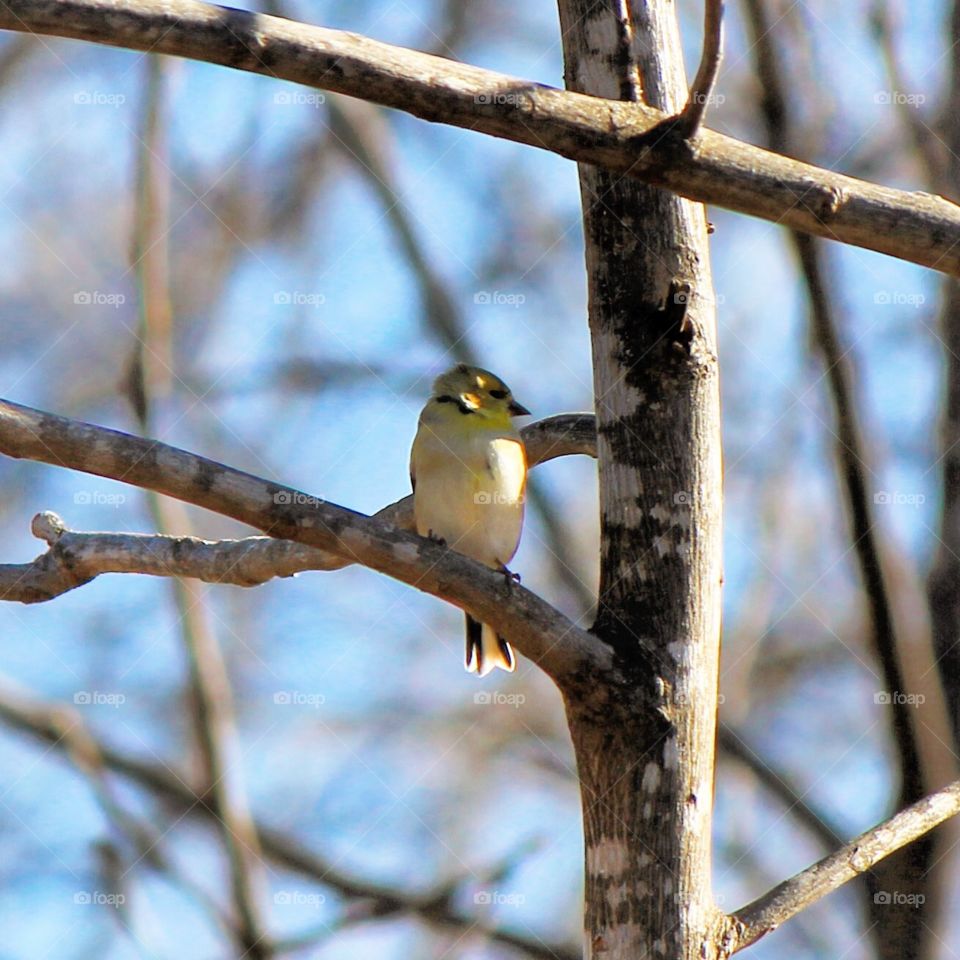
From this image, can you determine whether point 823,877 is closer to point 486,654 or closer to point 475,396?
point 486,654

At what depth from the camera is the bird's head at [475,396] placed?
20.5ft

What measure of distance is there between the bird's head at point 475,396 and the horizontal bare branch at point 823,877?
3.03 meters

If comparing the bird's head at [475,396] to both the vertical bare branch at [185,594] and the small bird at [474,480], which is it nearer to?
the small bird at [474,480]

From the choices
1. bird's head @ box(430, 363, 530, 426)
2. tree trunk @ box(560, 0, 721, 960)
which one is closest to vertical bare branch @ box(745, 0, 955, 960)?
bird's head @ box(430, 363, 530, 426)

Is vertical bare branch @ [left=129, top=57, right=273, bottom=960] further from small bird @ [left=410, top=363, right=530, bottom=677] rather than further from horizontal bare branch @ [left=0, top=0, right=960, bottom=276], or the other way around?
horizontal bare branch @ [left=0, top=0, right=960, bottom=276]

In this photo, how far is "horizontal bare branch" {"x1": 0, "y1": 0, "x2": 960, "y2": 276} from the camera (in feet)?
9.13

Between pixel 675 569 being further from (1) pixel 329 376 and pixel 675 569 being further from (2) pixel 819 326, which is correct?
(1) pixel 329 376

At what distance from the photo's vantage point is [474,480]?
19.6ft

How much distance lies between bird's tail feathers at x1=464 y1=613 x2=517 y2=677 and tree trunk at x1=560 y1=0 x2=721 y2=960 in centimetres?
243

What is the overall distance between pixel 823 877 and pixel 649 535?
41.4 inches

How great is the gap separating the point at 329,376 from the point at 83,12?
888cm

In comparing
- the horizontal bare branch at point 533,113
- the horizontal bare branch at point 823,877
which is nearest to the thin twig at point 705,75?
the horizontal bare branch at point 533,113

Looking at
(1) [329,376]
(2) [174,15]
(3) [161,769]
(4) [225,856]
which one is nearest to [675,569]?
(2) [174,15]

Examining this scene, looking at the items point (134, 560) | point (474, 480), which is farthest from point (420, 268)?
point (134, 560)
